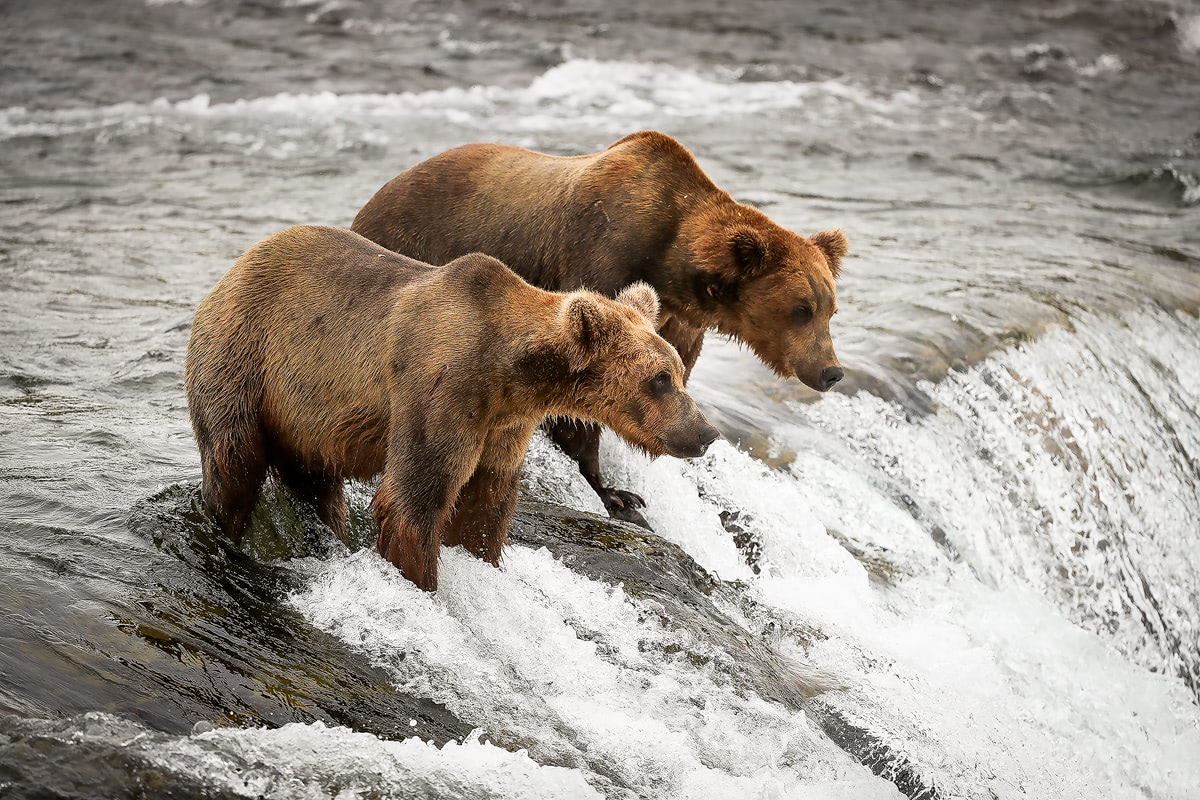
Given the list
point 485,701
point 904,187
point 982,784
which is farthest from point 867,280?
point 485,701

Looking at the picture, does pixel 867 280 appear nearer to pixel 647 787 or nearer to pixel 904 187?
pixel 904 187

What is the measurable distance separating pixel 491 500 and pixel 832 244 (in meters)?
2.61

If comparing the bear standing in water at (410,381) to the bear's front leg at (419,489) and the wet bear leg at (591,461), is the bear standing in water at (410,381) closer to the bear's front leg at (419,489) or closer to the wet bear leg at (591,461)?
the bear's front leg at (419,489)

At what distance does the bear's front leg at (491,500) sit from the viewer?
5020 mm

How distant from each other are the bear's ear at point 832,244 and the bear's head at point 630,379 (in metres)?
2.08

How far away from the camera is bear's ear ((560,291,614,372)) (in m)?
4.73

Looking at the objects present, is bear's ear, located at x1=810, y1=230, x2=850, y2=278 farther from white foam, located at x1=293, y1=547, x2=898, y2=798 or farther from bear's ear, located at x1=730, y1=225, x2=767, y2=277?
white foam, located at x1=293, y1=547, x2=898, y2=798

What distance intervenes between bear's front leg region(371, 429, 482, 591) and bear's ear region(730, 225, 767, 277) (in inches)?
80.2

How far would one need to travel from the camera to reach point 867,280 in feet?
37.3

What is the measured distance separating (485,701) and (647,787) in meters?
0.63

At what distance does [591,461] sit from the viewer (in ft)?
21.7

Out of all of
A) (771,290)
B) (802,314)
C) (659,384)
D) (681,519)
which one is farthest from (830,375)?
(659,384)

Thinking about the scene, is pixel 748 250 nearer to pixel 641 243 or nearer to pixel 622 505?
pixel 641 243

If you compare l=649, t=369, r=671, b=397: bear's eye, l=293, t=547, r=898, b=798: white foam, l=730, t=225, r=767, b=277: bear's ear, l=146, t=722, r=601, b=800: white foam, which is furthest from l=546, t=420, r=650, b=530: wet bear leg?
l=146, t=722, r=601, b=800: white foam
